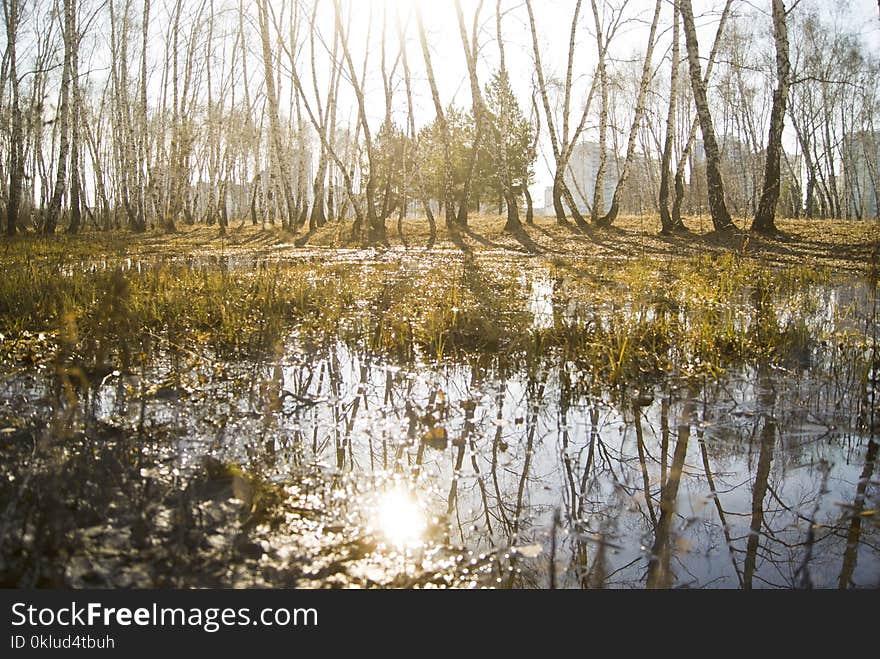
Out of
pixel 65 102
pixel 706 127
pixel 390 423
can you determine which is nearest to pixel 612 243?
pixel 706 127

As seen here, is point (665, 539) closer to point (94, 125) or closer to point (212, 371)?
point (212, 371)

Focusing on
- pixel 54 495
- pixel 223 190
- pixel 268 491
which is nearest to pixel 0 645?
pixel 54 495

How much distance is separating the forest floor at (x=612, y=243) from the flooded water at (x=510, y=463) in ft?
18.8

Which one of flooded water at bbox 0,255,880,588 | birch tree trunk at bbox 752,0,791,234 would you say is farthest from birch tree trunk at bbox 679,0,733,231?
flooded water at bbox 0,255,880,588

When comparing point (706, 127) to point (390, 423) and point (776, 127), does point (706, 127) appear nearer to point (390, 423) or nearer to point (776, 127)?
point (776, 127)

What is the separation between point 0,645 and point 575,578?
1524 millimetres

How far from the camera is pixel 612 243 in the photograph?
14.0 meters

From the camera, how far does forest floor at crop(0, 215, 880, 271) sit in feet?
35.4

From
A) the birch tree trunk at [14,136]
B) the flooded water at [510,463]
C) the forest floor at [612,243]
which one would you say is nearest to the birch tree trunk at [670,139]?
the forest floor at [612,243]

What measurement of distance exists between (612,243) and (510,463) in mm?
12254

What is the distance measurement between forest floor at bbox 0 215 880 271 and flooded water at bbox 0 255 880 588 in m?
5.72

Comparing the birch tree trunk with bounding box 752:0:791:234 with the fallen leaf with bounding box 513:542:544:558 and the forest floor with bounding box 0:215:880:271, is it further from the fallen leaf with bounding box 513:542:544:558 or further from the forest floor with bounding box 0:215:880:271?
the fallen leaf with bounding box 513:542:544:558

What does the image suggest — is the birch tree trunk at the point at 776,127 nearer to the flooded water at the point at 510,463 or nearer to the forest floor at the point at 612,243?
the forest floor at the point at 612,243

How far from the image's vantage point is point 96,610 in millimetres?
1530
